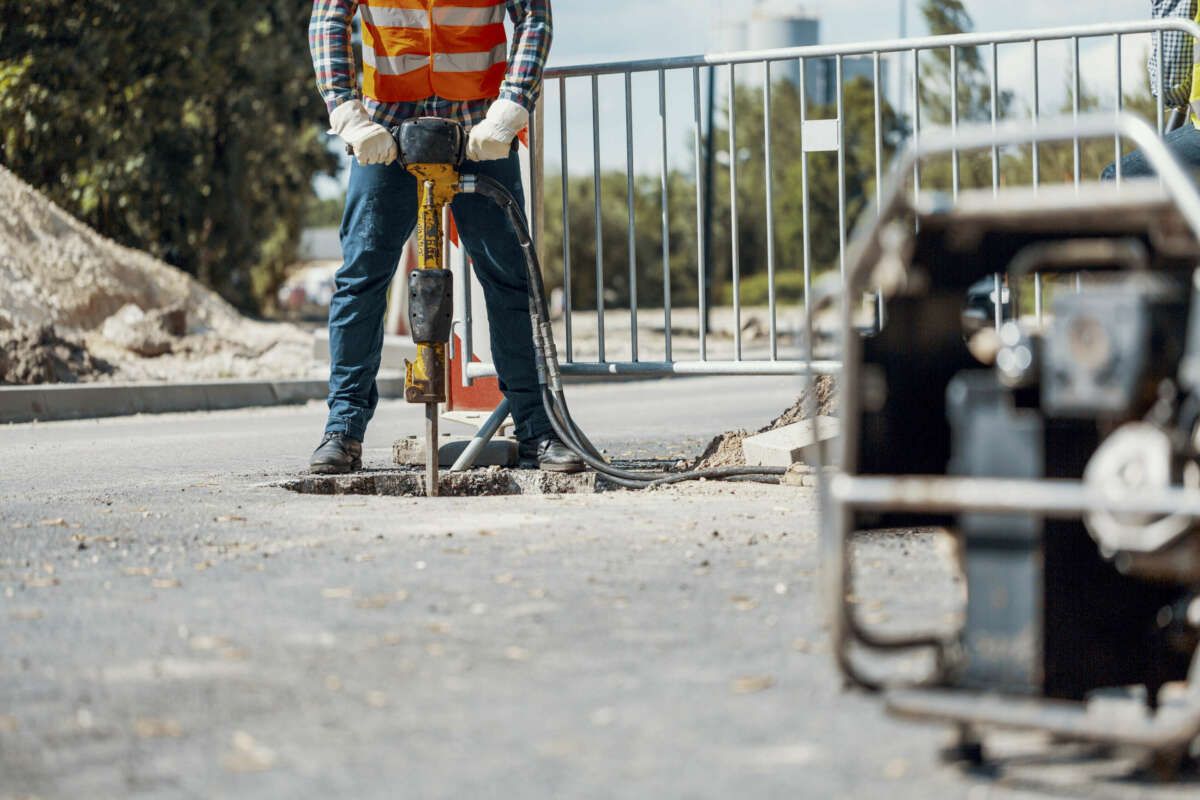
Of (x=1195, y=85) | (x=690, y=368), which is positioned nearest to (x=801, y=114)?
(x=690, y=368)

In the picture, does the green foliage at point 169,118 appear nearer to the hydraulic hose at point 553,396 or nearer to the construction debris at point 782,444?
the hydraulic hose at point 553,396

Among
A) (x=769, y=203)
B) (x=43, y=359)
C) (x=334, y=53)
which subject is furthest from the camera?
(x=43, y=359)

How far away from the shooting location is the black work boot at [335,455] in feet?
19.4

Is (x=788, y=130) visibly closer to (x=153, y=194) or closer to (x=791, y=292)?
(x=791, y=292)

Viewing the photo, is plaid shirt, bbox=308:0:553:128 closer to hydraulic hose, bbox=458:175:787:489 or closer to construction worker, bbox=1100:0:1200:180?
hydraulic hose, bbox=458:175:787:489

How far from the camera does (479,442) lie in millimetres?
6059

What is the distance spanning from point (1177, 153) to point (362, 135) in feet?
9.15

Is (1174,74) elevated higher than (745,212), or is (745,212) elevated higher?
(745,212)

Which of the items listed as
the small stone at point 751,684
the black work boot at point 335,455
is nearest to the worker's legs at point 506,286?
the black work boot at point 335,455

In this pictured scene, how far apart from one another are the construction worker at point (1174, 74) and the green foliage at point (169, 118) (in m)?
18.6

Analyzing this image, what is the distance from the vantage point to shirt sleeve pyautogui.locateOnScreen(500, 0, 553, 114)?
574 cm

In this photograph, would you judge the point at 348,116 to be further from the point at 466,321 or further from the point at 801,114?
the point at 801,114

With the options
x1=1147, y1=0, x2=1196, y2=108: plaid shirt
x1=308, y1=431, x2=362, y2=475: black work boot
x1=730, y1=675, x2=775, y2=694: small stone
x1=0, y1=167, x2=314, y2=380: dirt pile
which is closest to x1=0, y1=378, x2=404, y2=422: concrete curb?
x1=0, y1=167, x2=314, y2=380: dirt pile

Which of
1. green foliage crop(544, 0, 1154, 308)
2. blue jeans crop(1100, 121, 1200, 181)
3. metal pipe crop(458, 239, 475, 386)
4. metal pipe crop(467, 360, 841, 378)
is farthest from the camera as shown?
green foliage crop(544, 0, 1154, 308)
